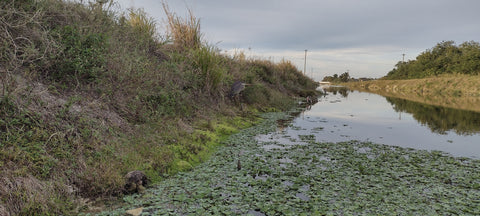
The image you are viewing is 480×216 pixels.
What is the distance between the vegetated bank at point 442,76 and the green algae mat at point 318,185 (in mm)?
28326

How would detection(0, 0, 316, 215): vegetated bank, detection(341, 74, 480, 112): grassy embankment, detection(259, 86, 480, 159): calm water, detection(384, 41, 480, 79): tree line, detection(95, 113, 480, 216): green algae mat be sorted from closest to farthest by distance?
1. detection(0, 0, 316, 215): vegetated bank
2. detection(95, 113, 480, 216): green algae mat
3. detection(259, 86, 480, 159): calm water
4. detection(341, 74, 480, 112): grassy embankment
5. detection(384, 41, 480, 79): tree line

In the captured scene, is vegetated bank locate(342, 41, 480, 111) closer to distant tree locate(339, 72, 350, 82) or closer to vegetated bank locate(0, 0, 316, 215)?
vegetated bank locate(0, 0, 316, 215)

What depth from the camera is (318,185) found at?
502 cm

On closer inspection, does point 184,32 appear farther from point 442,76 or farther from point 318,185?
point 442,76

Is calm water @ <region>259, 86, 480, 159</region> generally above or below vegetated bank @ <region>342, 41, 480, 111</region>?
below

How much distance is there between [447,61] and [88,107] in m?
68.2

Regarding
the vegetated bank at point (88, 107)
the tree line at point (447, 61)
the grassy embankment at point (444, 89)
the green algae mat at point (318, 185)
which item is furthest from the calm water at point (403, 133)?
the tree line at point (447, 61)

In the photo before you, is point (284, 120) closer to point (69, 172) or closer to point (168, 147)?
point (168, 147)

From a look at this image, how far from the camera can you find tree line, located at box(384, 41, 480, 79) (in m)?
44.5

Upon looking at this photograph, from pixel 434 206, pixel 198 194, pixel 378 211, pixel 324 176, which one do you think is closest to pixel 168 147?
pixel 198 194

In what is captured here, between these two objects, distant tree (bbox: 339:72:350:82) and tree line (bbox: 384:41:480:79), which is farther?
distant tree (bbox: 339:72:350:82)

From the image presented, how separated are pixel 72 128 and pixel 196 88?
5665 millimetres

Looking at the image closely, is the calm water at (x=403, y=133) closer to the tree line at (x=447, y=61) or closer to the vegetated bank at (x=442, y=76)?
the vegetated bank at (x=442, y=76)

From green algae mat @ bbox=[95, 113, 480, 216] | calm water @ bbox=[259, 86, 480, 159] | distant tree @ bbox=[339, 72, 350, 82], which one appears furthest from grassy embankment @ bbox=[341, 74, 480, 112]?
distant tree @ bbox=[339, 72, 350, 82]
